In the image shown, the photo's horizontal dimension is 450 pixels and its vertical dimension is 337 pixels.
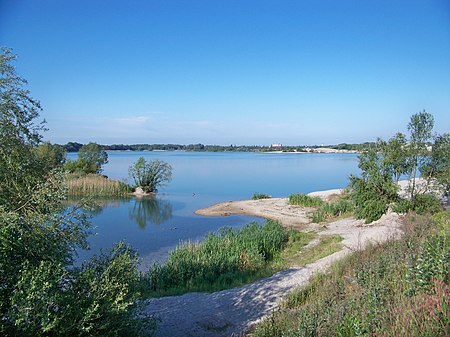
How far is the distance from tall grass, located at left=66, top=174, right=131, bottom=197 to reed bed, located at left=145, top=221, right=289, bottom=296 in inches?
988

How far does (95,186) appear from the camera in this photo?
37.4 meters

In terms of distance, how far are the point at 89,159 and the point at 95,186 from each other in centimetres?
1486

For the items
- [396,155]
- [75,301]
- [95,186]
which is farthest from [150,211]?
[75,301]

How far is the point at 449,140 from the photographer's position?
651 inches

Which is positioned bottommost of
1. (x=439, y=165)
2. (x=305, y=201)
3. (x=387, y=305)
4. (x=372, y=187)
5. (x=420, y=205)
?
(x=305, y=201)

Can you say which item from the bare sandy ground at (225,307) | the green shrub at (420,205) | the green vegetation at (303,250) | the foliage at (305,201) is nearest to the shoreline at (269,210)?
the foliage at (305,201)

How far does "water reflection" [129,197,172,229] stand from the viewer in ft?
89.1

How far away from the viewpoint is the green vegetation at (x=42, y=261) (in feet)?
13.8

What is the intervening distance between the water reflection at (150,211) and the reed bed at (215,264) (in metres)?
11.9

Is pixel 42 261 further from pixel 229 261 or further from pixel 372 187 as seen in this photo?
pixel 372 187

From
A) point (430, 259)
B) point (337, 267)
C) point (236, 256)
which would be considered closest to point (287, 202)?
point (236, 256)

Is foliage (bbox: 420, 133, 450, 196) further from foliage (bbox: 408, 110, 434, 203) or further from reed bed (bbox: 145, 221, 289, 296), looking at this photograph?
reed bed (bbox: 145, 221, 289, 296)

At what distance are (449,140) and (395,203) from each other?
409 centimetres

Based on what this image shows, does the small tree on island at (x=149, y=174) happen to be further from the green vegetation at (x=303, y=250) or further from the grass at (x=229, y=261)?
the green vegetation at (x=303, y=250)
